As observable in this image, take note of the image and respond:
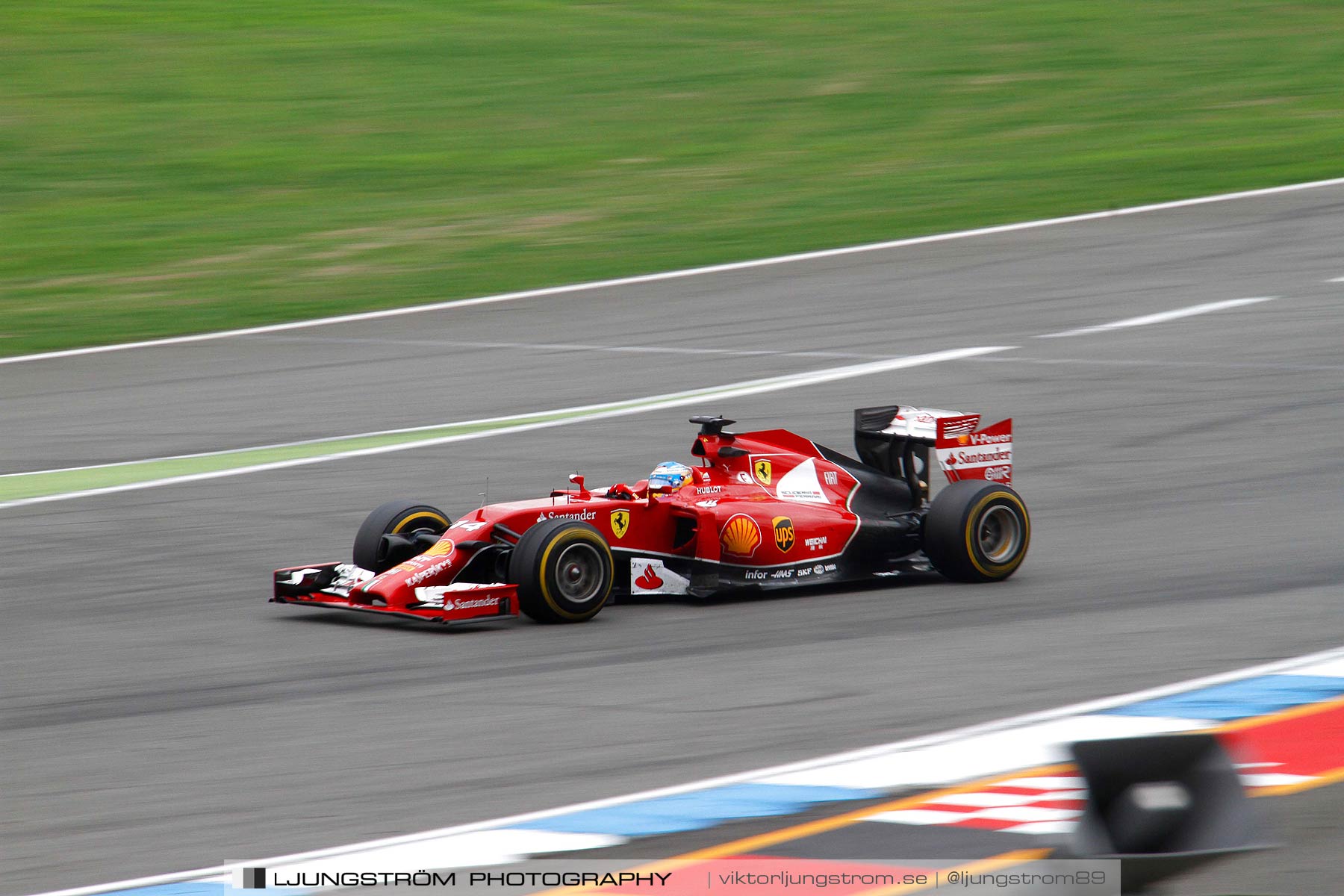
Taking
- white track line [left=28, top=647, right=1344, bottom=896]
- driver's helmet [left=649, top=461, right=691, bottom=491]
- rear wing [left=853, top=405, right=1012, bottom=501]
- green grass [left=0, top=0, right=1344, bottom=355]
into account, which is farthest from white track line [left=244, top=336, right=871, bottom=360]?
white track line [left=28, top=647, right=1344, bottom=896]

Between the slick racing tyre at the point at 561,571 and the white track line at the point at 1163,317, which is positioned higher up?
the white track line at the point at 1163,317

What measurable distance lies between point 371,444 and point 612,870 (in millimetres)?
9289

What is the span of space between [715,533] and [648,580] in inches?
17.2

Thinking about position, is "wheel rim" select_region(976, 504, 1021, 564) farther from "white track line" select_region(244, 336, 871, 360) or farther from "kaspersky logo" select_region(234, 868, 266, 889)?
"white track line" select_region(244, 336, 871, 360)

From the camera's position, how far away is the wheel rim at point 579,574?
9227 millimetres

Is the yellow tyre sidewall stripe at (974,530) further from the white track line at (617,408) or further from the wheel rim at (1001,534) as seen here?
the white track line at (617,408)

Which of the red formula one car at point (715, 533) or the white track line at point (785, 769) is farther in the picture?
the red formula one car at point (715, 533)

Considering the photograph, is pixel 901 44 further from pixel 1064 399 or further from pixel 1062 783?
pixel 1062 783

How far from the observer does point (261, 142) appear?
27.9 meters

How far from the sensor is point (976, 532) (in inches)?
408

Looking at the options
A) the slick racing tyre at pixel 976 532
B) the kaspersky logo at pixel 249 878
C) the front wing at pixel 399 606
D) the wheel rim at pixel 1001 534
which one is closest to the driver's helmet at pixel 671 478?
the front wing at pixel 399 606

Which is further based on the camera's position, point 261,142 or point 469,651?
point 261,142

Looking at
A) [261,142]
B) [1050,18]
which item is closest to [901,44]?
Answer: [1050,18]

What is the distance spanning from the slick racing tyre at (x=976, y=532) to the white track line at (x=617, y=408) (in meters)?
5.27
